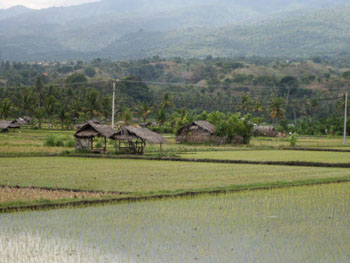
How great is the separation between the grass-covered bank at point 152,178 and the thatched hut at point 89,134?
9.98 m

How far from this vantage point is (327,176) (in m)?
23.3

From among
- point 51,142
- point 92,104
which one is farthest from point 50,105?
point 51,142

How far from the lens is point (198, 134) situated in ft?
185

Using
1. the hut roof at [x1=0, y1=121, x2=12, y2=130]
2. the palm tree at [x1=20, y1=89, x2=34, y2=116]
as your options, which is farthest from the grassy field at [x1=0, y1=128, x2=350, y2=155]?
the palm tree at [x1=20, y1=89, x2=34, y2=116]

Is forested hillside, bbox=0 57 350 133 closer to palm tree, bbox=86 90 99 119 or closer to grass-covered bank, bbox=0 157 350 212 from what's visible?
palm tree, bbox=86 90 99 119

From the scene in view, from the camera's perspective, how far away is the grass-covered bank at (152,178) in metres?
17.5

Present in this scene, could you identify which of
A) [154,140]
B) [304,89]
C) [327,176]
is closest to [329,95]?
[304,89]

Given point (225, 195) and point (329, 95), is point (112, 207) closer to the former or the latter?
point (225, 195)

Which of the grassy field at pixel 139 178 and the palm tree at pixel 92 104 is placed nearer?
the grassy field at pixel 139 178

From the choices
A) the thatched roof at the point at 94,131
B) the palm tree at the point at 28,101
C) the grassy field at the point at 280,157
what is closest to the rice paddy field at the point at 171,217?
the grassy field at the point at 280,157

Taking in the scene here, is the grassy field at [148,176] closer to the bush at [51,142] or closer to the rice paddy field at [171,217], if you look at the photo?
the rice paddy field at [171,217]

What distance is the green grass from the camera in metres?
18.4

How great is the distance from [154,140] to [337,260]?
28.1 m

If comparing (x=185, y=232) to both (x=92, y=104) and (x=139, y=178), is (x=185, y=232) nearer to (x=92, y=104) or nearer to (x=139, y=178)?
(x=139, y=178)
